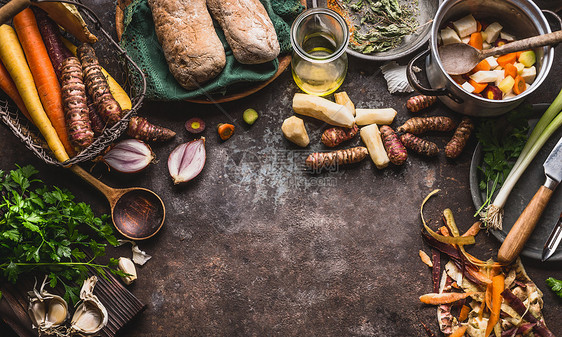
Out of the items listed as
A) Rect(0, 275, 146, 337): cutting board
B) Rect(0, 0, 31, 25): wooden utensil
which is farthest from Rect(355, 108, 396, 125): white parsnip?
Rect(0, 0, 31, 25): wooden utensil

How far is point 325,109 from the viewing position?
2.02 metres

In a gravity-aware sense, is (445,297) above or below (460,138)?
below

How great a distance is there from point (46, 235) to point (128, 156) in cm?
49

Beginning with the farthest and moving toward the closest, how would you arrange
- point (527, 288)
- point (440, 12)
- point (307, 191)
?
point (307, 191)
point (527, 288)
point (440, 12)

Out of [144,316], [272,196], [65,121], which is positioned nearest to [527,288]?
[272,196]

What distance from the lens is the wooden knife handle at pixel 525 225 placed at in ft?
6.10

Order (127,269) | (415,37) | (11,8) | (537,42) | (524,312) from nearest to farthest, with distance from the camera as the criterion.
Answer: (11,8), (537,42), (524,312), (127,269), (415,37)

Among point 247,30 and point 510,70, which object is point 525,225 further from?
point 247,30

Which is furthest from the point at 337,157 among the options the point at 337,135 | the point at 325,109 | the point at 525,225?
→ the point at 525,225

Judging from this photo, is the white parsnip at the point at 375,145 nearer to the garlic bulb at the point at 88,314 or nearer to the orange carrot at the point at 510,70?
the orange carrot at the point at 510,70

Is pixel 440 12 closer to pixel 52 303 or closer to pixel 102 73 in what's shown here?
pixel 102 73

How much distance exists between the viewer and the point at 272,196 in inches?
82.4

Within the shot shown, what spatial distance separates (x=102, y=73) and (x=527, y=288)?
2.19m

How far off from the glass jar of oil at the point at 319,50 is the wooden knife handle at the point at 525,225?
1018mm
